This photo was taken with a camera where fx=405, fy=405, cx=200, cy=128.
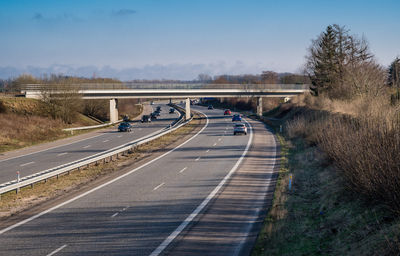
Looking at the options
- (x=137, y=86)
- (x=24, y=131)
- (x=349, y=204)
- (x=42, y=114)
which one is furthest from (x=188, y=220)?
(x=137, y=86)

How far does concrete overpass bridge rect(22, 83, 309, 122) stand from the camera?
65.8 m

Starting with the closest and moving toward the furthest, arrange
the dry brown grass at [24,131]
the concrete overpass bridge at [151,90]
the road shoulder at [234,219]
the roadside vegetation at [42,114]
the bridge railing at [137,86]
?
the road shoulder at [234,219] → the dry brown grass at [24,131] → the roadside vegetation at [42,114] → the bridge railing at [137,86] → the concrete overpass bridge at [151,90]

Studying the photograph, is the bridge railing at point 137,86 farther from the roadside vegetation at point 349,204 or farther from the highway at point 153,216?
the roadside vegetation at point 349,204

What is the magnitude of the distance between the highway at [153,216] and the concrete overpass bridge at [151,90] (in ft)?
150

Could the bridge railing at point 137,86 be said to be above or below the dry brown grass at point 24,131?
above

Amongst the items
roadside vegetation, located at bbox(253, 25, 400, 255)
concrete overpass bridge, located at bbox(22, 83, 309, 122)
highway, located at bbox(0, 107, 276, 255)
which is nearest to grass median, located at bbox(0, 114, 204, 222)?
highway, located at bbox(0, 107, 276, 255)

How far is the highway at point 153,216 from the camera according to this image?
11.6 m

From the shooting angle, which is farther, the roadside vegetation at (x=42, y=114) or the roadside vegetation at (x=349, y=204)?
the roadside vegetation at (x=42, y=114)

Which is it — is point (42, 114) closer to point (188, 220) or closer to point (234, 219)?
point (188, 220)

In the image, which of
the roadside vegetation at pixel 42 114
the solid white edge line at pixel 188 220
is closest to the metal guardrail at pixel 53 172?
the solid white edge line at pixel 188 220

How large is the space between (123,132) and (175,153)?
24.4 metres

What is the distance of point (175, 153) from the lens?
33.5m

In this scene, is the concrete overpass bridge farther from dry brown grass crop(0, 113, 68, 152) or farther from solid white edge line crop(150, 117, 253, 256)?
solid white edge line crop(150, 117, 253, 256)

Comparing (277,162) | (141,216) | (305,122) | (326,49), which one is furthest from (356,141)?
(326,49)
